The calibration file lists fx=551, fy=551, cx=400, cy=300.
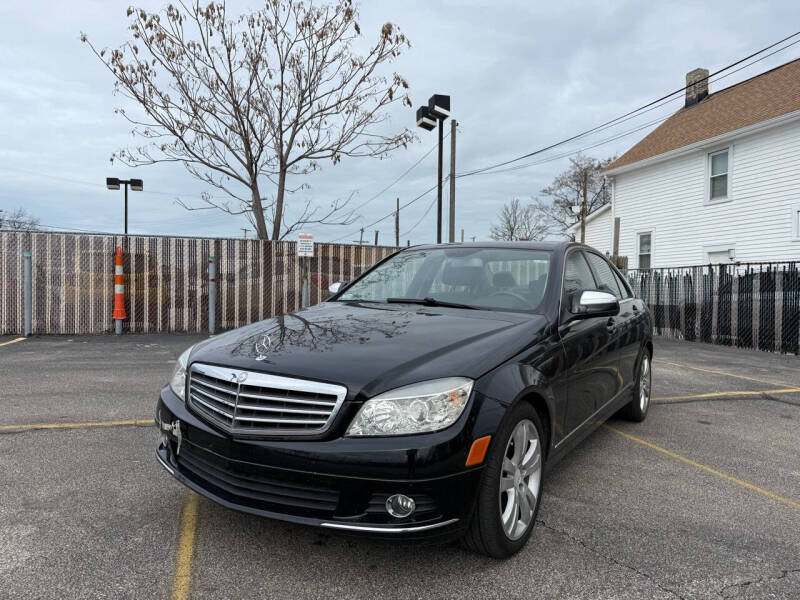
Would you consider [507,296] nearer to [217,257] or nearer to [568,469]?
[568,469]

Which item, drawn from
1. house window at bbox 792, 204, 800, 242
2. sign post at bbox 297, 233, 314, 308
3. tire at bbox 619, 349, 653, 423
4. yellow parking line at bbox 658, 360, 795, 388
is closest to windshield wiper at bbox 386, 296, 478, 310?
tire at bbox 619, 349, 653, 423

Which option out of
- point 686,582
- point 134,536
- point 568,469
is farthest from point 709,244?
point 134,536

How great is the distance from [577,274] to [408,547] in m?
2.24

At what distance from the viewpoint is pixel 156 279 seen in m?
11.2

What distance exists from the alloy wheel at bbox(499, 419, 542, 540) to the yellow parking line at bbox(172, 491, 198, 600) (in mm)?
1313

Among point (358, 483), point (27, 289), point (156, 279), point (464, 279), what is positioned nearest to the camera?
point (358, 483)

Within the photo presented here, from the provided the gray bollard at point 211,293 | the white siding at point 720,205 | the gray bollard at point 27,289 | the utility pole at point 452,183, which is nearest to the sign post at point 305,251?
the gray bollard at point 211,293

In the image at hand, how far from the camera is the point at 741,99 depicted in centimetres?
1736

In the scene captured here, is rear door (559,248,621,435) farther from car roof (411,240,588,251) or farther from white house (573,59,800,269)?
white house (573,59,800,269)

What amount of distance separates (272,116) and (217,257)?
4124 mm

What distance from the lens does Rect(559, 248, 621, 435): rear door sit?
313cm

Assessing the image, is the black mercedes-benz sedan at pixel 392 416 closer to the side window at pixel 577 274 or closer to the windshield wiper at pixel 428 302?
the windshield wiper at pixel 428 302

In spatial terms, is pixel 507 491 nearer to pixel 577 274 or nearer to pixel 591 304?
pixel 591 304

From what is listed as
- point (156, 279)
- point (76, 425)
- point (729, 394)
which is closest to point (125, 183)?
point (156, 279)
